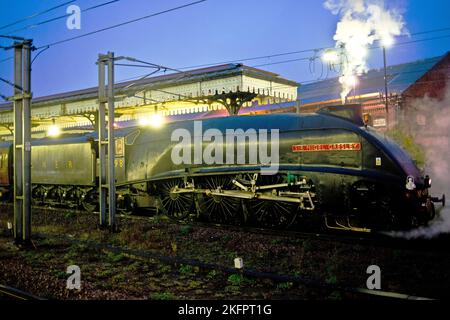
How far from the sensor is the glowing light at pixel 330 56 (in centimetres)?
1911

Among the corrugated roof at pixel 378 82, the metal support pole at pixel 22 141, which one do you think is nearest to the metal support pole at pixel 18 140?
the metal support pole at pixel 22 141

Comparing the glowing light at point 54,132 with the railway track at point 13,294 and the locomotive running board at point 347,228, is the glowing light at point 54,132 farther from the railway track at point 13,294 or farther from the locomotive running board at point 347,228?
the railway track at point 13,294

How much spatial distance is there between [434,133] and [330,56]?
13.4m

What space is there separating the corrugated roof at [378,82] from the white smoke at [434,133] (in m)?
2.26

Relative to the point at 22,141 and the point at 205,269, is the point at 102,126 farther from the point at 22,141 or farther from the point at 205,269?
the point at 205,269

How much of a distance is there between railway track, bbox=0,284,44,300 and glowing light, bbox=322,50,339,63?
1613 centimetres

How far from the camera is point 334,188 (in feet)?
32.8

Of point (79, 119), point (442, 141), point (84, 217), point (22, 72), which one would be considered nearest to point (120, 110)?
point (79, 119)

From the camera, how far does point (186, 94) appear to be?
67.7 feet

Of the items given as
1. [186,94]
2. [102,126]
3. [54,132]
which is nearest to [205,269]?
[102,126]

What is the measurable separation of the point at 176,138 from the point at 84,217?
433cm

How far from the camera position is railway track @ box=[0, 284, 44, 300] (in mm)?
5963
